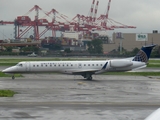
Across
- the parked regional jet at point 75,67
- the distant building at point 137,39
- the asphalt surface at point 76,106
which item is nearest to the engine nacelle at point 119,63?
the parked regional jet at point 75,67

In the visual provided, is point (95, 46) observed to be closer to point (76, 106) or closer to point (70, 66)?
point (70, 66)

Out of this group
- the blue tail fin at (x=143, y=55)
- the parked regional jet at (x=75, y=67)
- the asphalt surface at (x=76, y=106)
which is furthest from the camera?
the blue tail fin at (x=143, y=55)

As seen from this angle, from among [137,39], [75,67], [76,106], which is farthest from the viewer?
[137,39]

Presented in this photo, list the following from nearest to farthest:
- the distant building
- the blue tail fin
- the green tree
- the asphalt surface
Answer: the asphalt surface
the blue tail fin
the distant building
the green tree

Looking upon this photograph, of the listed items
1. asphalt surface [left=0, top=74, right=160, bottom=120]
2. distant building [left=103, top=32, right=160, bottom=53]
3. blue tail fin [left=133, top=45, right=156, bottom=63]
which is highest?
distant building [left=103, top=32, right=160, bottom=53]

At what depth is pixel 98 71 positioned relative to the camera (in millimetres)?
46594

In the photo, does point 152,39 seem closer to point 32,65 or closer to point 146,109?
point 32,65

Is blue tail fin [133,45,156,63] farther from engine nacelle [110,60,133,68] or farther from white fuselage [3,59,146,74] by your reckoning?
engine nacelle [110,60,133,68]

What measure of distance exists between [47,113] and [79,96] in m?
8.14

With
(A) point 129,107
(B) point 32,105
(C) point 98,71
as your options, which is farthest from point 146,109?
(C) point 98,71

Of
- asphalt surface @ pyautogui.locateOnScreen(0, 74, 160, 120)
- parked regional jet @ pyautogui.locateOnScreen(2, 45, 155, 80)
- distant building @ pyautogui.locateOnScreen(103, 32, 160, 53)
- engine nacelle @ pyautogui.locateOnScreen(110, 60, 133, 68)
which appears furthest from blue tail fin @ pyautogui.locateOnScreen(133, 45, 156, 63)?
distant building @ pyautogui.locateOnScreen(103, 32, 160, 53)

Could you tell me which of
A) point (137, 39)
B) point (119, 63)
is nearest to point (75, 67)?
point (119, 63)

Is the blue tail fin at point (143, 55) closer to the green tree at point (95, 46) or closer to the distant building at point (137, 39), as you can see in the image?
the distant building at point (137, 39)

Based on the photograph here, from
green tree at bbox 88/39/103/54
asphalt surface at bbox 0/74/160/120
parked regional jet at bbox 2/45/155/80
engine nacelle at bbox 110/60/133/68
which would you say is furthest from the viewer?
green tree at bbox 88/39/103/54
